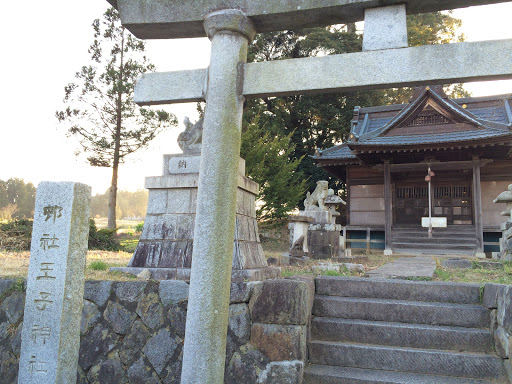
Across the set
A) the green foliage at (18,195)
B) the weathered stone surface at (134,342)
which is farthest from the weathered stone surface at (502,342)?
the green foliage at (18,195)

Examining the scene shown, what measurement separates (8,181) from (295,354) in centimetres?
4642

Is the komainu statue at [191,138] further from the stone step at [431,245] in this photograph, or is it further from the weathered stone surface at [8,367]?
the stone step at [431,245]

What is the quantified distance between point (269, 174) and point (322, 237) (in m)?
8.36

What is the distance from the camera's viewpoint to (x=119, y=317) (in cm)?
416

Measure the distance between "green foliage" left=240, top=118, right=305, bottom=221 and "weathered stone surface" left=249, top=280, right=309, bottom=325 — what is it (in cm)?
1380

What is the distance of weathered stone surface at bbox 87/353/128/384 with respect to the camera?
4.02 m

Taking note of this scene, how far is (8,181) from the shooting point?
1602 inches

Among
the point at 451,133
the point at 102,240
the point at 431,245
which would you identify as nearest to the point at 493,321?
the point at 431,245

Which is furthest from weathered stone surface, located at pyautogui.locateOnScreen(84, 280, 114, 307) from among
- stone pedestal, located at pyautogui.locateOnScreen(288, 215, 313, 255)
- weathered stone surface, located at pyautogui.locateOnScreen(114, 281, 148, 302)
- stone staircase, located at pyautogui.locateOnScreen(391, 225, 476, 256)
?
stone staircase, located at pyautogui.locateOnScreen(391, 225, 476, 256)

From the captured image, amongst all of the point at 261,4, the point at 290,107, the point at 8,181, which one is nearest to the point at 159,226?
the point at 261,4

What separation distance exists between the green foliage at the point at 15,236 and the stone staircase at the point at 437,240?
41.0ft

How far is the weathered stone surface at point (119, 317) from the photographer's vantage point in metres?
4.14

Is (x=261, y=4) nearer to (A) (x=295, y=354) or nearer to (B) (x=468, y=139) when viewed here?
(A) (x=295, y=354)

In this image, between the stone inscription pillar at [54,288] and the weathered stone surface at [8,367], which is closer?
the stone inscription pillar at [54,288]
